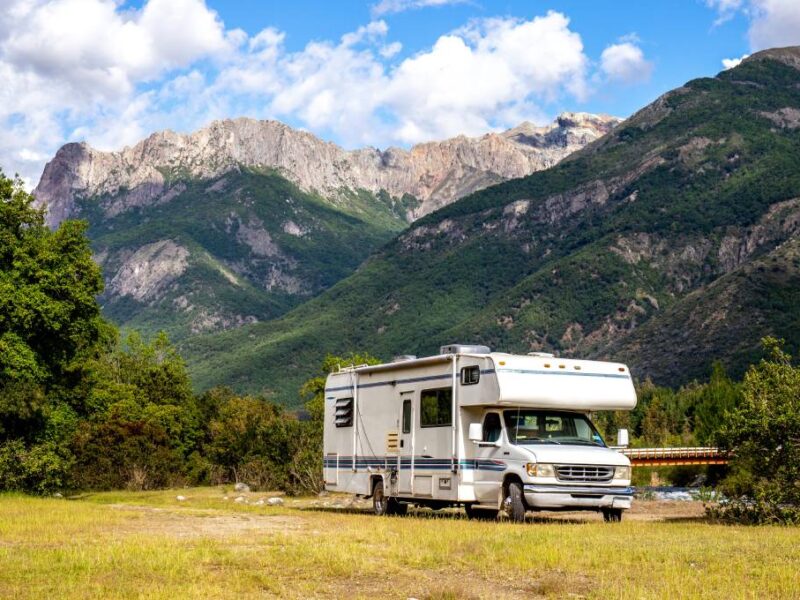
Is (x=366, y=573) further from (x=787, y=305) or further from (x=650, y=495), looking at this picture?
(x=787, y=305)

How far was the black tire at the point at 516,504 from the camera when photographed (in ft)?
72.8

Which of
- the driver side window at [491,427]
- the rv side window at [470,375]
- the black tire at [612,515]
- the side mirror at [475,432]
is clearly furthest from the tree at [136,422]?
the black tire at [612,515]

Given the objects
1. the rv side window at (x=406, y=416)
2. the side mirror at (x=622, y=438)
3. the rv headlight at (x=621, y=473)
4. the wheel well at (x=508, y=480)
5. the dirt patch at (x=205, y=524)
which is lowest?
the dirt patch at (x=205, y=524)

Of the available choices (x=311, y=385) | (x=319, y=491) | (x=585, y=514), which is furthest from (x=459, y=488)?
(x=311, y=385)

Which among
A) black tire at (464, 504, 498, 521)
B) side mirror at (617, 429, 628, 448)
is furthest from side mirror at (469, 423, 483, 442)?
side mirror at (617, 429, 628, 448)

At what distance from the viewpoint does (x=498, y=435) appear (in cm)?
2314

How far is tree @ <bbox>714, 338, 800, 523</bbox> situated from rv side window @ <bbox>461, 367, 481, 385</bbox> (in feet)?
18.9

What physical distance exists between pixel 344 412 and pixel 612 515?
27.0ft

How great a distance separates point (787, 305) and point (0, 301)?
146 metres

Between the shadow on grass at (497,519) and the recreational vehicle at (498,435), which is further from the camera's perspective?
the shadow on grass at (497,519)

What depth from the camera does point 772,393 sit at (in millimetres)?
23797

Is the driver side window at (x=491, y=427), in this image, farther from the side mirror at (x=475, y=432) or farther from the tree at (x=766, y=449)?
the tree at (x=766, y=449)

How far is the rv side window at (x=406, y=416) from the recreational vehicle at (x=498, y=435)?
24mm

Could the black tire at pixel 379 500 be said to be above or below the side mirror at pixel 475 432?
Result: below
